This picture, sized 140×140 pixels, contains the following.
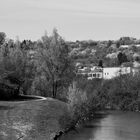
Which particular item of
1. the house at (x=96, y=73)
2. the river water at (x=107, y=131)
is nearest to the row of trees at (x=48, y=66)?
the river water at (x=107, y=131)

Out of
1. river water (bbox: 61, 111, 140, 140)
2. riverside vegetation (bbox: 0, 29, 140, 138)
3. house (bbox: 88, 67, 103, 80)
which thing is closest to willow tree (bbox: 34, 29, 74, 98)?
riverside vegetation (bbox: 0, 29, 140, 138)

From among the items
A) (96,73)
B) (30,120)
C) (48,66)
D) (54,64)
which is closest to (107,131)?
(30,120)

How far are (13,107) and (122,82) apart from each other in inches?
1825

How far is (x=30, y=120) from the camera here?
39.9m

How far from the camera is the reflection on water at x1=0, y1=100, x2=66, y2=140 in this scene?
3319 cm

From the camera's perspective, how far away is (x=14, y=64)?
6197cm

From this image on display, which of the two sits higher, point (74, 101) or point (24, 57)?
point (24, 57)

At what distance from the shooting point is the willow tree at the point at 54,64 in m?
60.5

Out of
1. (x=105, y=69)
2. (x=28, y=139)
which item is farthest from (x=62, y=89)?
(x=105, y=69)

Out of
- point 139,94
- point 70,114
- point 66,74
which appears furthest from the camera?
point 139,94

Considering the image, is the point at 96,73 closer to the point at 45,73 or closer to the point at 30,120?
the point at 45,73

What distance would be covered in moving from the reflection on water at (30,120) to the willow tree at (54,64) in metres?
7.57

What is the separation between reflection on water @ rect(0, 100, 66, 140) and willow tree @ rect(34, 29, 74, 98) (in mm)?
7568

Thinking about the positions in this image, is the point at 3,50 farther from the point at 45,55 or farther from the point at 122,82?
the point at 122,82
